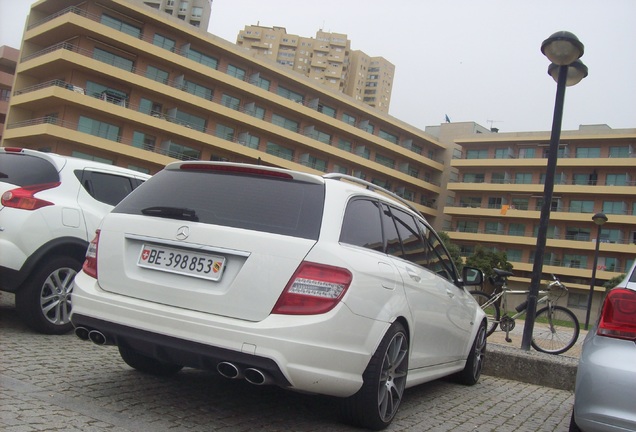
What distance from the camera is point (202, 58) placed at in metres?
50.2

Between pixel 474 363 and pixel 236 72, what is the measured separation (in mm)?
49859

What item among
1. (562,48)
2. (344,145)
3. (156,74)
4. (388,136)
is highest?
(388,136)

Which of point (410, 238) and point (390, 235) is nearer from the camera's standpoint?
point (390, 235)

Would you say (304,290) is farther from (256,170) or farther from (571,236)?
(571,236)

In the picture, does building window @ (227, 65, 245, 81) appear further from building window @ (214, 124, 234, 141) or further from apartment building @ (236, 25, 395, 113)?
apartment building @ (236, 25, 395, 113)

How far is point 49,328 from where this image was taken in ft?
18.0

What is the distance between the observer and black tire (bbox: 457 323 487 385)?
233 inches

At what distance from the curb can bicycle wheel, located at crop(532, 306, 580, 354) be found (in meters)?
1.58

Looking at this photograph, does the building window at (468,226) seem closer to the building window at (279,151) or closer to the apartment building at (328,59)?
the building window at (279,151)

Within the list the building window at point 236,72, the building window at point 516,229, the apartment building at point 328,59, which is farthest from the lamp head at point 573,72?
the apartment building at point 328,59

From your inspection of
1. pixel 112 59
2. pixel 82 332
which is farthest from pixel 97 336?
pixel 112 59

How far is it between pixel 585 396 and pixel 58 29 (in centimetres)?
4769

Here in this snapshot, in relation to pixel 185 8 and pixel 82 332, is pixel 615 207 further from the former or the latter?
pixel 185 8

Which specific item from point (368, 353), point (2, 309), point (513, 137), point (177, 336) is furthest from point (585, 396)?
point (513, 137)
